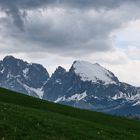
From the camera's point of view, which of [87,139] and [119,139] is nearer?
[87,139]

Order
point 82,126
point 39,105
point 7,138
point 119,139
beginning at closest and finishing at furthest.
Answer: point 7,138, point 119,139, point 82,126, point 39,105

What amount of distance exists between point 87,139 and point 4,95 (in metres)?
39.9

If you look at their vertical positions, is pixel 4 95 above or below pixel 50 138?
above

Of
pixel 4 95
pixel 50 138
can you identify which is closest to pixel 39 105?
pixel 4 95

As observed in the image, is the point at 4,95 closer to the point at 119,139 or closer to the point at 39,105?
the point at 39,105

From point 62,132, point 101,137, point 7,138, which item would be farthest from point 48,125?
point 7,138

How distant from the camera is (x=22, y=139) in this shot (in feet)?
140

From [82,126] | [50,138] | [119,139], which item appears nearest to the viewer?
[50,138]

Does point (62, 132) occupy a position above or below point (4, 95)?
below

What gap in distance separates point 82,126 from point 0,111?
10439 mm

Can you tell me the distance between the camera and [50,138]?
44594 mm

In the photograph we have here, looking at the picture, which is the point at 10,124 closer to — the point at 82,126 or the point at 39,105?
the point at 82,126

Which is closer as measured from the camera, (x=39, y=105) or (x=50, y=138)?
(x=50, y=138)

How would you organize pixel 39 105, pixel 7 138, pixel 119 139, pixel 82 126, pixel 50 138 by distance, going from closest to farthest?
pixel 7 138 < pixel 50 138 < pixel 119 139 < pixel 82 126 < pixel 39 105
